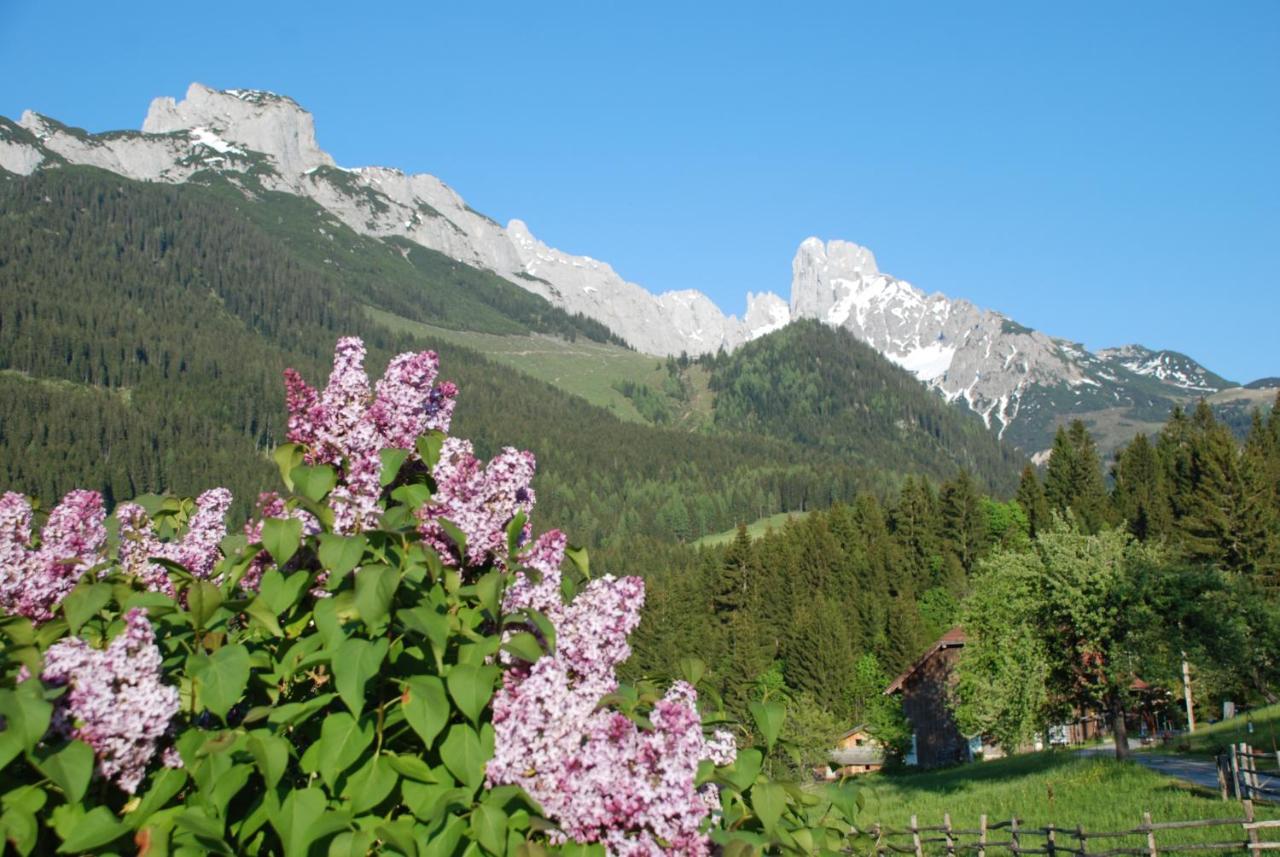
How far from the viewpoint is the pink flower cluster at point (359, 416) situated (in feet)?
16.4

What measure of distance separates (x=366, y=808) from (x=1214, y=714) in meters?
81.8

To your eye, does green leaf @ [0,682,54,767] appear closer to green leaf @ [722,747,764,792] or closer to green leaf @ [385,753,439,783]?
green leaf @ [385,753,439,783]

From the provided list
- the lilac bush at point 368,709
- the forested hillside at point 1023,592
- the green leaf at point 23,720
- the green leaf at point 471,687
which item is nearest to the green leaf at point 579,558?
the lilac bush at point 368,709

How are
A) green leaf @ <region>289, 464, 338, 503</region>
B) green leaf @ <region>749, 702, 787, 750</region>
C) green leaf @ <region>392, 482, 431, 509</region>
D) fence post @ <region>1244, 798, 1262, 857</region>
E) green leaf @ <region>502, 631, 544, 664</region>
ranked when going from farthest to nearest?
fence post @ <region>1244, 798, 1262, 857</region>, green leaf @ <region>392, 482, 431, 509</region>, green leaf @ <region>289, 464, 338, 503</region>, green leaf @ <region>749, 702, 787, 750</region>, green leaf @ <region>502, 631, 544, 664</region>

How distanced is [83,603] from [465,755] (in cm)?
151

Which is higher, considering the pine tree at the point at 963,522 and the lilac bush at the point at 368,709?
the pine tree at the point at 963,522

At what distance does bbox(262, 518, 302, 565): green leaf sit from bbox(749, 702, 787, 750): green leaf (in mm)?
1990

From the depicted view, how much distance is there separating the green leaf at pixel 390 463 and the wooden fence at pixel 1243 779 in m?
32.3

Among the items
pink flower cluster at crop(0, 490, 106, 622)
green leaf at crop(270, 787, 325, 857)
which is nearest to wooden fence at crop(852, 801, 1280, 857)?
pink flower cluster at crop(0, 490, 106, 622)

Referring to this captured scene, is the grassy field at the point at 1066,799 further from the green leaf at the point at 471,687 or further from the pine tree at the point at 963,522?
the pine tree at the point at 963,522

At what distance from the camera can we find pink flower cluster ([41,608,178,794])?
3.44m

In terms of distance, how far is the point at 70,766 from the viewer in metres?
3.20

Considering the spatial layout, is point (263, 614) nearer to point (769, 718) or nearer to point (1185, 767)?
point (769, 718)

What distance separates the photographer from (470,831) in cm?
369
